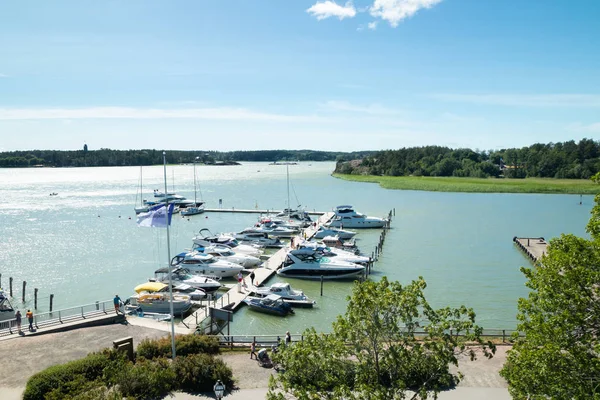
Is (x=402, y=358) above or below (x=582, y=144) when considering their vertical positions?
below

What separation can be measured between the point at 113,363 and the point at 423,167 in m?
187

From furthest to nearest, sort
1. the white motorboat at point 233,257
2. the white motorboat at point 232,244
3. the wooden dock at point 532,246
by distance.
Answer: the wooden dock at point 532,246 < the white motorboat at point 232,244 < the white motorboat at point 233,257

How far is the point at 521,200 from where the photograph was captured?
112 meters

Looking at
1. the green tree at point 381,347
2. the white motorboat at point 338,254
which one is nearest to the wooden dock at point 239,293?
the white motorboat at point 338,254

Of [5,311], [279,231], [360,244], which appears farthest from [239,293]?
[279,231]

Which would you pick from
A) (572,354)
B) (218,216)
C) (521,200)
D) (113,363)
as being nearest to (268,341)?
(113,363)

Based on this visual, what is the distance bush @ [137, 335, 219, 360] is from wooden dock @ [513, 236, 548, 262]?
129ft

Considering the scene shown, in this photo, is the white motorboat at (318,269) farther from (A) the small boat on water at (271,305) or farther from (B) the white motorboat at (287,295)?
(A) the small boat on water at (271,305)

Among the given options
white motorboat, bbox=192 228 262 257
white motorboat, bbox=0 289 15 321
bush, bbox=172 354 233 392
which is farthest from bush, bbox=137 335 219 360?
white motorboat, bbox=192 228 262 257

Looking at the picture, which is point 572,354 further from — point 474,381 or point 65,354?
point 65,354

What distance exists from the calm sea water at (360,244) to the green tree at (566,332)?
18.6m

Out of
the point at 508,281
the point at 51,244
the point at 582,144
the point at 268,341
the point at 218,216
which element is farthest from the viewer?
the point at 582,144

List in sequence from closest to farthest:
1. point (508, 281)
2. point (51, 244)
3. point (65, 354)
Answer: point (65, 354), point (508, 281), point (51, 244)

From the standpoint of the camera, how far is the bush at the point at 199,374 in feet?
61.1
